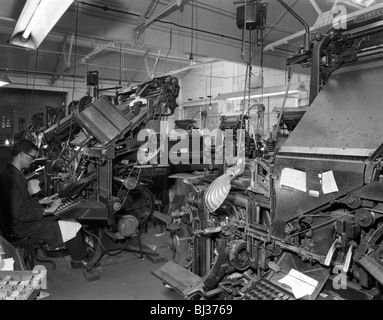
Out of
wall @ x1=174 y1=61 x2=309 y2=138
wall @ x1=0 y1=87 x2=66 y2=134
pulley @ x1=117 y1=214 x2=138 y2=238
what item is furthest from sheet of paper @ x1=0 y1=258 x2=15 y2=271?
wall @ x1=0 y1=87 x2=66 y2=134

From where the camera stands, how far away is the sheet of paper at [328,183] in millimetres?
1561

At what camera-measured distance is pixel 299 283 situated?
1.63m

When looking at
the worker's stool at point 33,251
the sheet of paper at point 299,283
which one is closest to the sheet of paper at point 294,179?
the sheet of paper at point 299,283

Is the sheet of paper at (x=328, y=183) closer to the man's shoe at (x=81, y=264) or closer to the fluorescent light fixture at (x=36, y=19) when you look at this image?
the fluorescent light fixture at (x=36, y=19)

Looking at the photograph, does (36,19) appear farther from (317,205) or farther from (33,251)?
(317,205)

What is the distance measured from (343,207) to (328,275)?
0.36 metres

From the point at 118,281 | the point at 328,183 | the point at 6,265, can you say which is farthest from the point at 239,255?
the point at 118,281

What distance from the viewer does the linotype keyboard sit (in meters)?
1.57

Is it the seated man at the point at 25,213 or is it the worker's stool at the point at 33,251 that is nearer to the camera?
the seated man at the point at 25,213

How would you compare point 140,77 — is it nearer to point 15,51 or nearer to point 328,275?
point 15,51

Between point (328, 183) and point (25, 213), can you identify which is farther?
point (25, 213)

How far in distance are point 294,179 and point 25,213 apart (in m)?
2.41

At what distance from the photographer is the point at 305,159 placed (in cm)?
175
